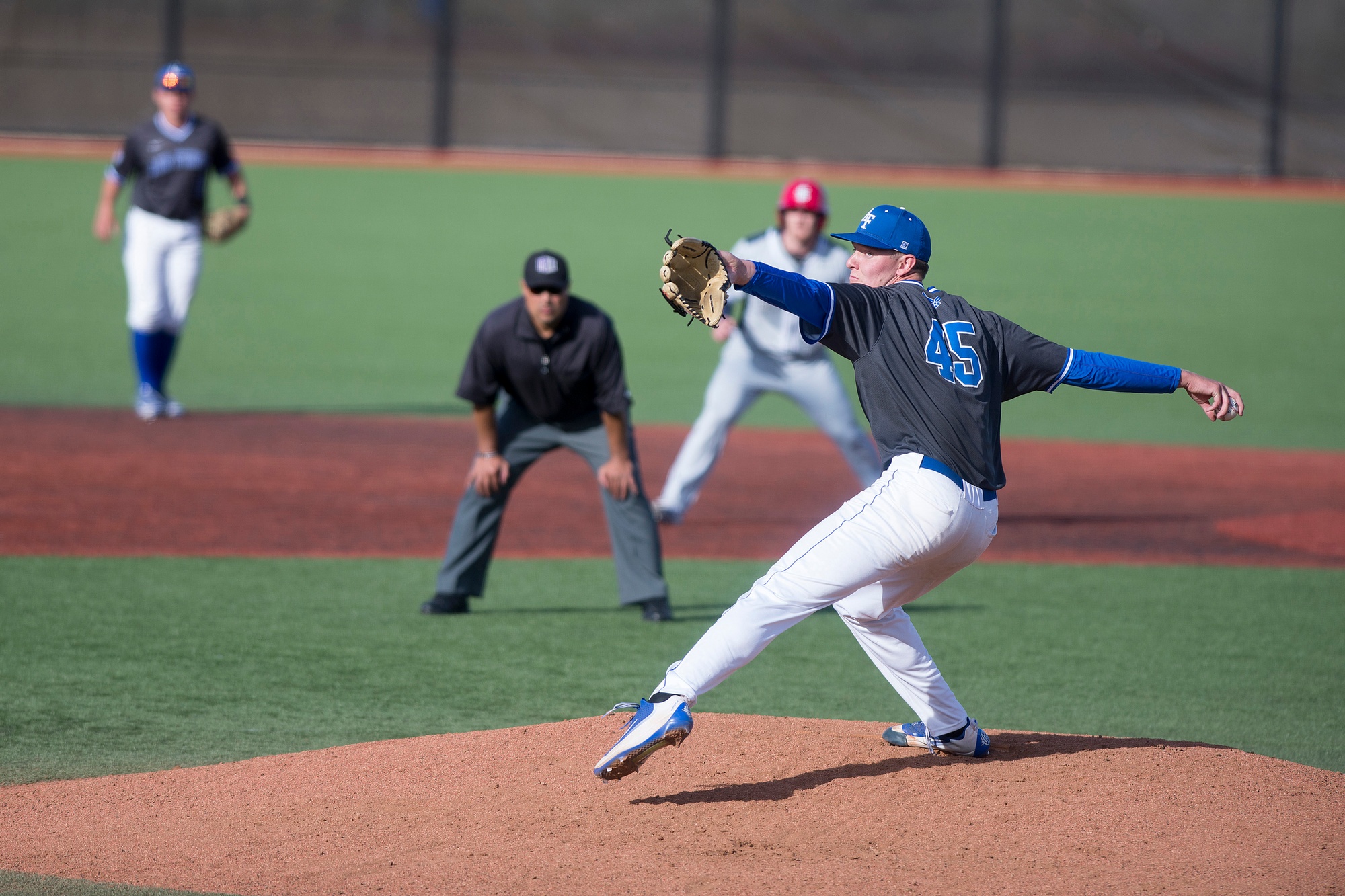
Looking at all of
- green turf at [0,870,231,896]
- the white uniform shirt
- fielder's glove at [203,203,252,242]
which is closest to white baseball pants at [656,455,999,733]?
green turf at [0,870,231,896]

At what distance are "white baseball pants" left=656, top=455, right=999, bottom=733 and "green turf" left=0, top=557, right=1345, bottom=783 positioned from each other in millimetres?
1590

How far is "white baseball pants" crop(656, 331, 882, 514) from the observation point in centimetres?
845

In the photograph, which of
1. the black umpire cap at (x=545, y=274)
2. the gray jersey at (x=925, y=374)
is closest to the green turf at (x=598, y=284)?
the black umpire cap at (x=545, y=274)

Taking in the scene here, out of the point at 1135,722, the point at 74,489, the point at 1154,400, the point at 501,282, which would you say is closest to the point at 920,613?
the point at 1135,722

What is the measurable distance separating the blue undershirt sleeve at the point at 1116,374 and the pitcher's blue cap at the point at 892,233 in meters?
0.54

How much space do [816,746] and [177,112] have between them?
8113 mm

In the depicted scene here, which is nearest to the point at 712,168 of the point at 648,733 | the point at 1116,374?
the point at 1116,374

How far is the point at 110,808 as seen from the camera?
14.6 ft

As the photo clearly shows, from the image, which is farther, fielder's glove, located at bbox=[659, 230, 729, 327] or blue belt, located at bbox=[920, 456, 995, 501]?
blue belt, located at bbox=[920, 456, 995, 501]

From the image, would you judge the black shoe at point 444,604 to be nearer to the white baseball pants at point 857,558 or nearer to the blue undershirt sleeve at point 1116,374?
the white baseball pants at point 857,558

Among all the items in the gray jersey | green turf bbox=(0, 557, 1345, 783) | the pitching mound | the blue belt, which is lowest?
green turf bbox=(0, 557, 1345, 783)

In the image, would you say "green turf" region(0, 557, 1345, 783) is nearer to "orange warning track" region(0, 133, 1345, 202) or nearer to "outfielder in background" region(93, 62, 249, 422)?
"outfielder in background" region(93, 62, 249, 422)

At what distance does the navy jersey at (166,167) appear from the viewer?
1091 cm

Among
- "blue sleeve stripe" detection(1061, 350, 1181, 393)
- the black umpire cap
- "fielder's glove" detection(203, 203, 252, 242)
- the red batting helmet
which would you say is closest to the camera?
"blue sleeve stripe" detection(1061, 350, 1181, 393)
